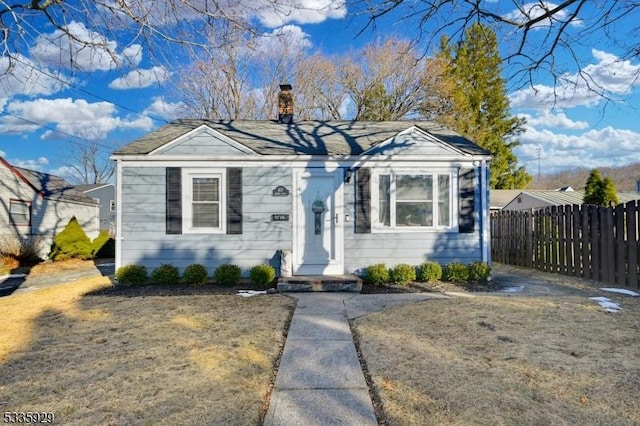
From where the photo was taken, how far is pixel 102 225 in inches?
1329

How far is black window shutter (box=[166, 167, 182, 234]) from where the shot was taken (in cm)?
862

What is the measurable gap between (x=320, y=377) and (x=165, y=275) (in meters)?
5.89

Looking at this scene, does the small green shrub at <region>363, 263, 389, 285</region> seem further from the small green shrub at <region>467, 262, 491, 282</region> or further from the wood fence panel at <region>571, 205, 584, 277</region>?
the wood fence panel at <region>571, 205, 584, 277</region>

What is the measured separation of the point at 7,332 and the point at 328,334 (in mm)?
4134

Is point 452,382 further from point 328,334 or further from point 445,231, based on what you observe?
point 445,231

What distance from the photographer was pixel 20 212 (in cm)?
1705

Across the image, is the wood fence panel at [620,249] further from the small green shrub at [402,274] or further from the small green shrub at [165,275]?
the small green shrub at [165,275]

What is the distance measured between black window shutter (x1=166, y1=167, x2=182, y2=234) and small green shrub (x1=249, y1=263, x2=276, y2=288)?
6.30 feet

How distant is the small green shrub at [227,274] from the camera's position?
832 cm

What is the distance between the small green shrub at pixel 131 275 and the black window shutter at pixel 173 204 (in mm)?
982

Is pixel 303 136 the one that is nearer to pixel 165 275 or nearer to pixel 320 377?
pixel 165 275

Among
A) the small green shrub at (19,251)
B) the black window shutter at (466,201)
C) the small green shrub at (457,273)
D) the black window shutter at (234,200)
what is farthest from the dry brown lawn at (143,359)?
the small green shrub at (19,251)

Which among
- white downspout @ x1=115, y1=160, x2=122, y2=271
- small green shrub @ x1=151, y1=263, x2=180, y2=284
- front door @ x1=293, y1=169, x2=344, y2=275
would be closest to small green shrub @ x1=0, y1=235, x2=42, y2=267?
white downspout @ x1=115, y1=160, x2=122, y2=271

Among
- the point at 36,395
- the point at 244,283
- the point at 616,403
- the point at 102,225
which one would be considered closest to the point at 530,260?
the point at 244,283
